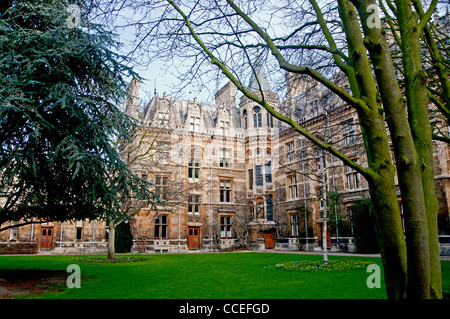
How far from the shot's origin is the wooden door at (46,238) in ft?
87.5

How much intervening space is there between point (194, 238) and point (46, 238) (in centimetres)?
1192

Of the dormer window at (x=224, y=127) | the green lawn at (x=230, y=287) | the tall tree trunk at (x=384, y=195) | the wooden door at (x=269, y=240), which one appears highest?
the dormer window at (x=224, y=127)

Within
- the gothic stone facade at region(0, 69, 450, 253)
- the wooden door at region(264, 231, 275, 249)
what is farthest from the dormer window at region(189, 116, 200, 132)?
the wooden door at region(264, 231, 275, 249)

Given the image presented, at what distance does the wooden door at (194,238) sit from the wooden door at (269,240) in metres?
6.09

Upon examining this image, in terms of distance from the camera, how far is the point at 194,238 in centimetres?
3009

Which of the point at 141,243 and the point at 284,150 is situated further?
the point at 284,150

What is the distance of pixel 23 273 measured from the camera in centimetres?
1128

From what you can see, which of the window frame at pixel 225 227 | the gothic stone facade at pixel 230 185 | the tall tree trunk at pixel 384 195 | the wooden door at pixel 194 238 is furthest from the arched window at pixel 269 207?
the tall tree trunk at pixel 384 195

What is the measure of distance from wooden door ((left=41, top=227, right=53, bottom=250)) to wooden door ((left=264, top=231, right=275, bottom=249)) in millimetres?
17827

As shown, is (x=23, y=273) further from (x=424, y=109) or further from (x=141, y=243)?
(x=141, y=243)

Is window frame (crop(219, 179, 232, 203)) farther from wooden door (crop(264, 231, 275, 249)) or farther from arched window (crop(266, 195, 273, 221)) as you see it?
wooden door (crop(264, 231, 275, 249))

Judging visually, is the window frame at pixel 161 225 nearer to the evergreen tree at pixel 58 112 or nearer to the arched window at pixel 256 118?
the arched window at pixel 256 118
